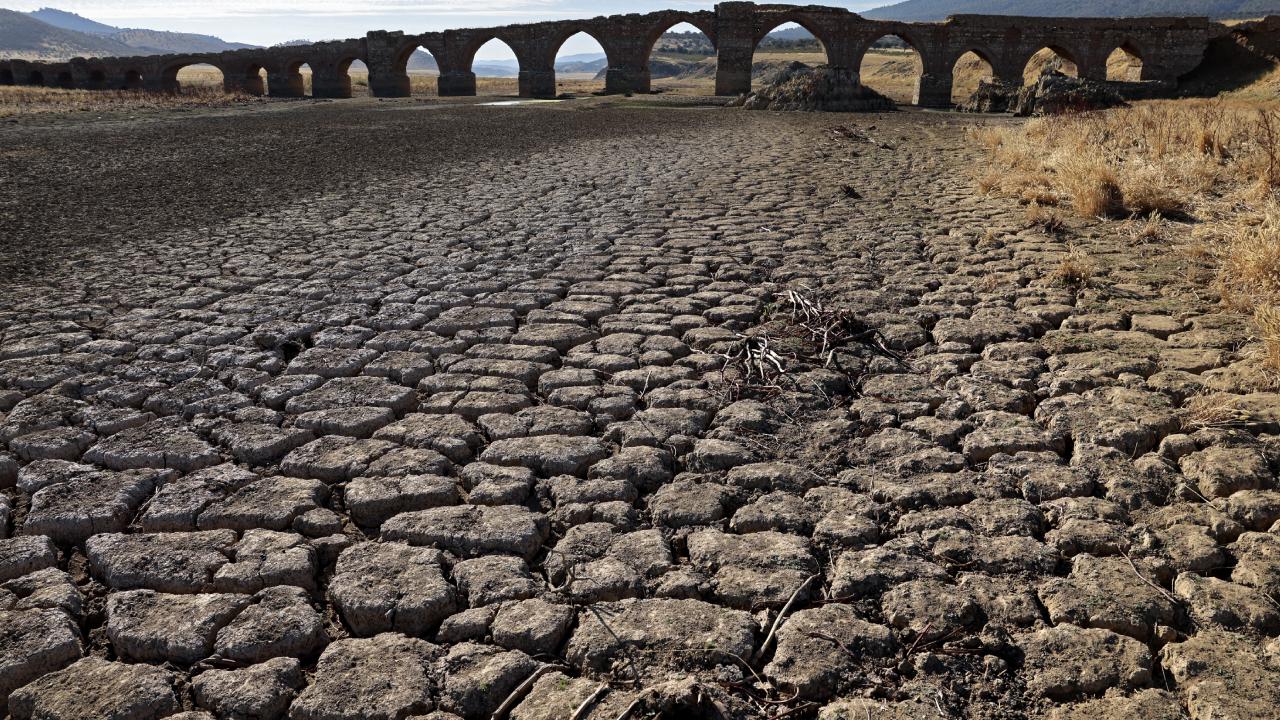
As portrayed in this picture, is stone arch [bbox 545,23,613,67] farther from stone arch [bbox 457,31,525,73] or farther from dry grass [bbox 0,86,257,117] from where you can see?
dry grass [bbox 0,86,257,117]

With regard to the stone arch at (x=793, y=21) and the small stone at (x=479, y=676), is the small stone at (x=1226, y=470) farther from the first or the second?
the stone arch at (x=793, y=21)

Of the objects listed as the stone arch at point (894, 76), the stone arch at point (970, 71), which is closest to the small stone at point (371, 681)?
the stone arch at point (970, 71)

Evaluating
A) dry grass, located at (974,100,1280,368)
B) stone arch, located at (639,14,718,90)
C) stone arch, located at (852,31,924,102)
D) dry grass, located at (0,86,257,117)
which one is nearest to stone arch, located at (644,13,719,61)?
stone arch, located at (639,14,718,90)

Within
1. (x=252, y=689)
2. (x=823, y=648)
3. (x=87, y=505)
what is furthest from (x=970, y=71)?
(x=252, y=689)

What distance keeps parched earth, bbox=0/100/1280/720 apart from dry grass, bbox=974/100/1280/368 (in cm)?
30

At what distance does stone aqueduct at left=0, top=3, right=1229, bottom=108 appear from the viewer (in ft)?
107

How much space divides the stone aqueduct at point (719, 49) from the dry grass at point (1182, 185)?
23018mm

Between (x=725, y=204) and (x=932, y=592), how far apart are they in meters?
6.74

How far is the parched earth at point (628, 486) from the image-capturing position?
2.22m

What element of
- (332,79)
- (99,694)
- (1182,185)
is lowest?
(99,694)

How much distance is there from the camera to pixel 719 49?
34.9 m

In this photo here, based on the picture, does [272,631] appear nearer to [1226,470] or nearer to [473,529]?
[473,529]

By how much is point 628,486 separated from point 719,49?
113ft

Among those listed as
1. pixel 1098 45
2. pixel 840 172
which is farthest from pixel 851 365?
pixel 1098 45
